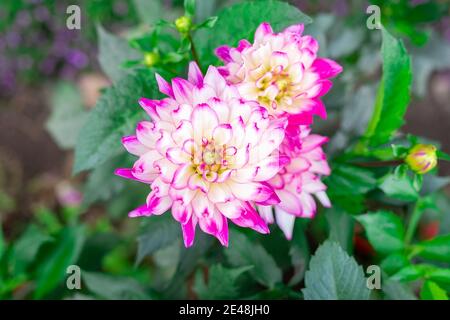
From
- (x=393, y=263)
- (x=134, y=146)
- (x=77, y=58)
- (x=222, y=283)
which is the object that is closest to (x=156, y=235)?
(x=222, y=283)

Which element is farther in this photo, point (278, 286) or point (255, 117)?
point (278, 286)

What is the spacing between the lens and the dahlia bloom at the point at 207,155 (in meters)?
0.46

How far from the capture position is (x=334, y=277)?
0.59 m

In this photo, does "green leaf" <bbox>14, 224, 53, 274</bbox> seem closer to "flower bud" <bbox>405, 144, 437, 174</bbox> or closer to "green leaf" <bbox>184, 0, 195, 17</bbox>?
"green leaf" <bbox>184, 0, 195, 17</bbox>

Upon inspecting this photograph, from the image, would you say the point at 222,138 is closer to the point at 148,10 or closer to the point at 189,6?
the point at 189,6

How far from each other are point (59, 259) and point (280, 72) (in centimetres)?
51

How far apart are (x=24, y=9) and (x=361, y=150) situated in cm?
94

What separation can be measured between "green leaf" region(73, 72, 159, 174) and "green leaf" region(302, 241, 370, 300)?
0.88 feet

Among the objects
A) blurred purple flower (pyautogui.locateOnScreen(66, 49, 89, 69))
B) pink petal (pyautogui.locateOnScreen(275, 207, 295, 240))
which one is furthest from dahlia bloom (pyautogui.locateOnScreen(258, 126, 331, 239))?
blurred purple flower (pyautogui.locateOnScreen(66, 49, 89, 69))

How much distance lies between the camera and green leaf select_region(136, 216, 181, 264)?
2.13ft

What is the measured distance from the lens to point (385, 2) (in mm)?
913

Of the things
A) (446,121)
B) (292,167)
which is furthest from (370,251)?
(446,121)

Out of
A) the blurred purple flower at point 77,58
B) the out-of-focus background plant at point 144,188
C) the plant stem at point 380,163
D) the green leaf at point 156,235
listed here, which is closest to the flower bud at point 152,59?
the out-of-focus background plant at point 144,188

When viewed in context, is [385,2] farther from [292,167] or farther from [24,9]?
[24,9]
